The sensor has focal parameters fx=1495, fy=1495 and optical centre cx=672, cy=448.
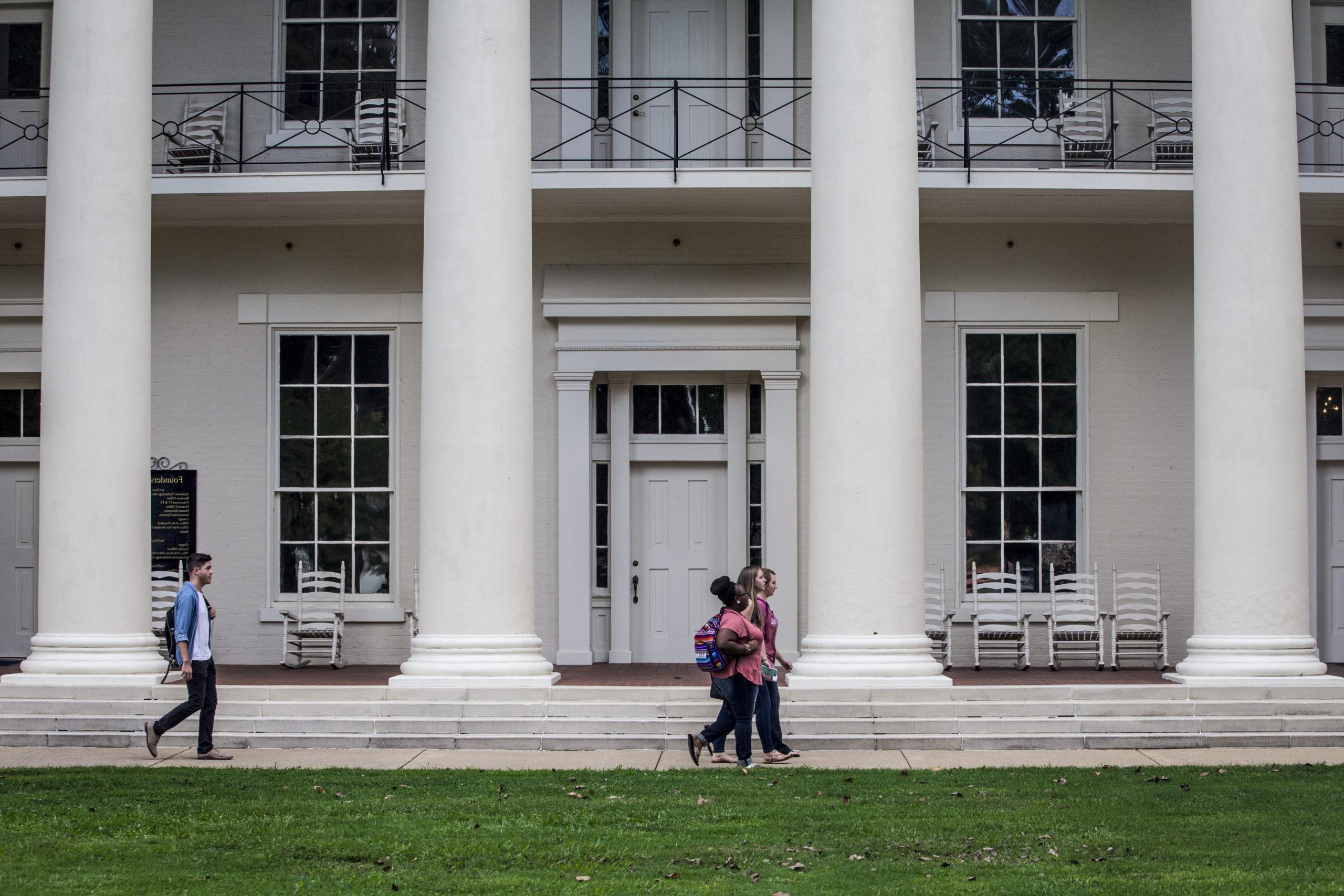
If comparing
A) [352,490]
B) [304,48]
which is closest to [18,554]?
[352,490]

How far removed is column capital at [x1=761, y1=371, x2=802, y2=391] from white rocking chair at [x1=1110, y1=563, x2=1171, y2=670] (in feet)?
12.3

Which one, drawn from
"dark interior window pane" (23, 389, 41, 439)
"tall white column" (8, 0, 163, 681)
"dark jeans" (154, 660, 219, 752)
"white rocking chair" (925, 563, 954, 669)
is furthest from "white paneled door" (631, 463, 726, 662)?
"dark interior window pane" (23, 389, 41, 439)

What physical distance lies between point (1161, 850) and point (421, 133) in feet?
36.7

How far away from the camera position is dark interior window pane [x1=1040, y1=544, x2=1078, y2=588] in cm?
1556

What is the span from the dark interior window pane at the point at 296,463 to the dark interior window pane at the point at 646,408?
344 centimetres

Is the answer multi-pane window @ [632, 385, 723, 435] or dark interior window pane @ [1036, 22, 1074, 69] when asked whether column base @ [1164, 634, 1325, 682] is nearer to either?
multi-pane window @ [632, 385, 723, 435]

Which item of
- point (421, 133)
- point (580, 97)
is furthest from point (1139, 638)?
point (421, 133)

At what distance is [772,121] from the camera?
1553cm

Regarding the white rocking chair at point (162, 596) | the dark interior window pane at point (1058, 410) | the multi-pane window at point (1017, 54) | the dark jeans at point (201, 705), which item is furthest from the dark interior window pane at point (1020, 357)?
the dark jeans at point (201, 705)

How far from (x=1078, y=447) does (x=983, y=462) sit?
39.0 inches

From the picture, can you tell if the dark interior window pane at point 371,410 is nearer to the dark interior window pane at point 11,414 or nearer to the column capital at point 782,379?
the dark interior window pane at point 11,414

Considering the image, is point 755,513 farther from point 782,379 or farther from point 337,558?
point 337,558

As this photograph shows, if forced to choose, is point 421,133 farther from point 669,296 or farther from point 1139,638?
point 1139,638

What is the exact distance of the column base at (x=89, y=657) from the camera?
464 inches
